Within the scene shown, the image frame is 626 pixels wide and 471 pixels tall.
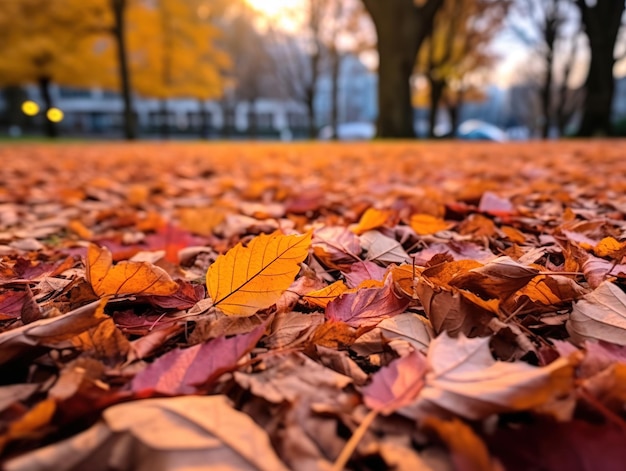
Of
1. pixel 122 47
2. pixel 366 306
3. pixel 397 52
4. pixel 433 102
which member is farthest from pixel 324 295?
pixel 433 102

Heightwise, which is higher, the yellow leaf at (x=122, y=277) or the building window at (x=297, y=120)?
the building window at (x=297, y=120)

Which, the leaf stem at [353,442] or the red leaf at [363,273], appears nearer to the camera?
the leaf stem at [353,442]

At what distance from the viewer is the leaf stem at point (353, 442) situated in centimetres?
54

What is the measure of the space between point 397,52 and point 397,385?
13819mm

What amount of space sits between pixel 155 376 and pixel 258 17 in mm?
35786

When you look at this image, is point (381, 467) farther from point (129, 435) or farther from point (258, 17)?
point (258, 17)

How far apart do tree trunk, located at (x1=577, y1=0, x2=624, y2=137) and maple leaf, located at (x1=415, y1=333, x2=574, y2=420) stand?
56.7ft

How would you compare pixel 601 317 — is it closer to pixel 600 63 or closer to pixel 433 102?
pixel 600 63

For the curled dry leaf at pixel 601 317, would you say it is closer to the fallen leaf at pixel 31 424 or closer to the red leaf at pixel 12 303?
the fallen leaf at pixel 31 424

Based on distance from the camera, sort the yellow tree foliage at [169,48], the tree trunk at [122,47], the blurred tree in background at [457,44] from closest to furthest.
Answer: the tree trunk at [122,47] → the blurred tree in background at [457,44] → the yellow tree foliage at [169,48]

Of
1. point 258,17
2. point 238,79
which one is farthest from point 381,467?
point 238,79

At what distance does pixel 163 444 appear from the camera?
540 millimetres

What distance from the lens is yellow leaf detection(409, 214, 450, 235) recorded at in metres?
1.52

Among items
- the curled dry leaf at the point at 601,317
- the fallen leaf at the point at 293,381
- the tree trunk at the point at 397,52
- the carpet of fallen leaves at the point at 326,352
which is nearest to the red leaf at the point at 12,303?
the carpet of fallen leaves at the point at 326,352
